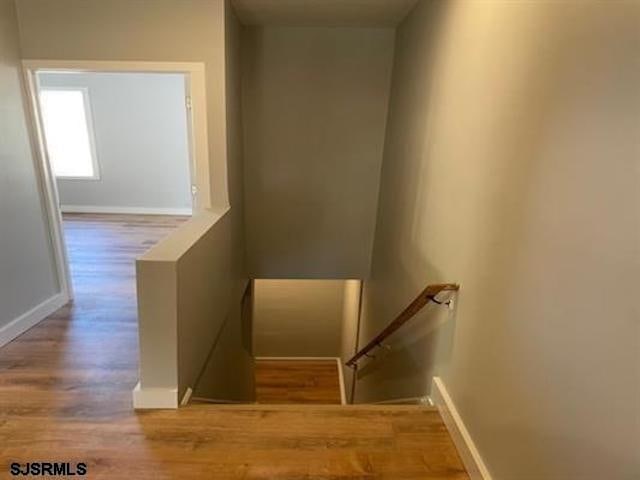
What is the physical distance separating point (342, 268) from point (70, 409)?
2984mm

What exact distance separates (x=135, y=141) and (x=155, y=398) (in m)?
5.40

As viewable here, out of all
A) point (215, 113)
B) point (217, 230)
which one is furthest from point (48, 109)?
point (217, 230)

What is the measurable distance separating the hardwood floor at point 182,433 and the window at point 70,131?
4765 mm

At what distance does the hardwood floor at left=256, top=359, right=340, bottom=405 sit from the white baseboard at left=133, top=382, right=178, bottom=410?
331 centimetres

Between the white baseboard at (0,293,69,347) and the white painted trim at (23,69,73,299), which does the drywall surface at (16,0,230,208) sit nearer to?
the white painted trim at (23,69,73,299)

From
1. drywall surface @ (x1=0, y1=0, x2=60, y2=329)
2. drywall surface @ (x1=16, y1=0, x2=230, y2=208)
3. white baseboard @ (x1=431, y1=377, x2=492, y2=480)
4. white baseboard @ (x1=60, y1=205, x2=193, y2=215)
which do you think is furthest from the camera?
white baseboard @ (x1=60, y1=205, x2=193, y2=215)

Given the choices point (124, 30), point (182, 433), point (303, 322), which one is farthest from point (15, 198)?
point (303, 322)

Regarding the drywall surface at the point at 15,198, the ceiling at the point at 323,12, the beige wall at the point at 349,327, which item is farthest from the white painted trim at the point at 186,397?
the beige wall at the point at 349,327

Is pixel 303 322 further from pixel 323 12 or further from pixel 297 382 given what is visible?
pixel 323 12

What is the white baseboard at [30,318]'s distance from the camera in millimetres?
2612

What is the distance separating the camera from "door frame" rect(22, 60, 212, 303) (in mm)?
2762

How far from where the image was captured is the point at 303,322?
6.27m

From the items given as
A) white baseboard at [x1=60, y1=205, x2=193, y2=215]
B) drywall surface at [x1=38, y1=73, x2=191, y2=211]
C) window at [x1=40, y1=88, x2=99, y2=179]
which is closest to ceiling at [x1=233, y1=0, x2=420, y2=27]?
drywall surface at [x1=38, y1=73, x2=191, y2=211]

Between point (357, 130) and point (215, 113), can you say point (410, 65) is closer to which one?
point (357, 130)
